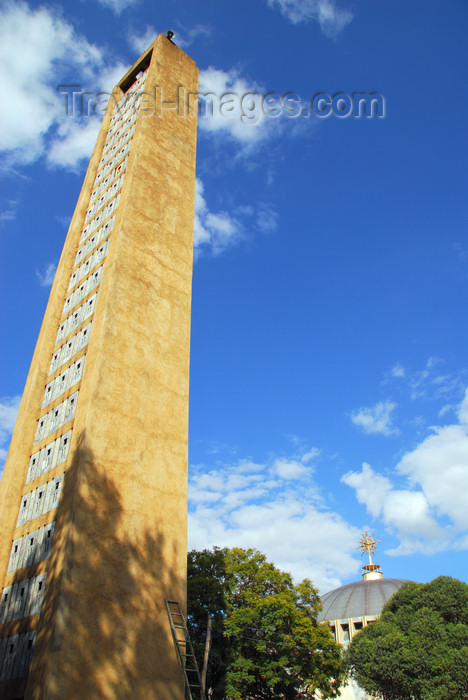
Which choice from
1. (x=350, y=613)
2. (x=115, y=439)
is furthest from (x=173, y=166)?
(x=350, y=613)

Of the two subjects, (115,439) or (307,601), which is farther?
(307,601)

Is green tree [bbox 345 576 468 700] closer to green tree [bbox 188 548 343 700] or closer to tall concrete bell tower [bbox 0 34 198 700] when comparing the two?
green tree [bbox 188 548 343 700]

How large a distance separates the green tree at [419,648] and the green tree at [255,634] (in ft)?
24.2

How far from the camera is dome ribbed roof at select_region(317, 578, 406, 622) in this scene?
6906cm

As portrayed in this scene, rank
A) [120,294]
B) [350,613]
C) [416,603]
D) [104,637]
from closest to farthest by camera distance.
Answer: [104,637] < [120,294] < [416,603] < [350,613]

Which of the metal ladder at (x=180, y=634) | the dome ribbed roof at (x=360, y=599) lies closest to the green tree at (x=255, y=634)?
the metal ladder at (x=180, y=634)

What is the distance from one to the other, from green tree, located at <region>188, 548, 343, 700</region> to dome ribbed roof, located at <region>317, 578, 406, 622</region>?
3790 centimetres

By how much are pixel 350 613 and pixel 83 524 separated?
64.1 m

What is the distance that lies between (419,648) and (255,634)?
15174 mm

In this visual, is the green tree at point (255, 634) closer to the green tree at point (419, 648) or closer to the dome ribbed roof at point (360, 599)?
the green tree at point (419, 648)

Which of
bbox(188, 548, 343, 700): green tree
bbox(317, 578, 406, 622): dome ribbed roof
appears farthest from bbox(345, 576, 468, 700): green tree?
bbox(317, 578, 406, 622): dome ribbed roof

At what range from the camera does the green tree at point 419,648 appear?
3659 centimetres

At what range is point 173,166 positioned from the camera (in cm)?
2912

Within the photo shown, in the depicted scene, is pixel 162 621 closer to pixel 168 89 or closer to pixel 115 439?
pixel 115 439
